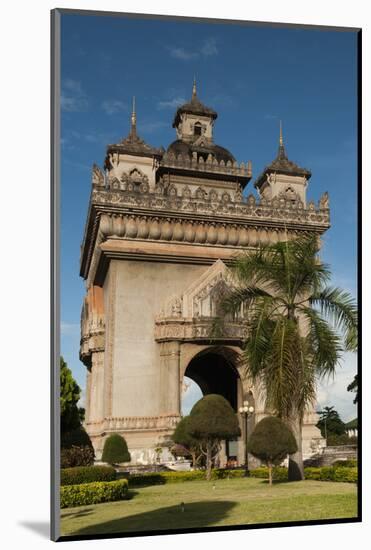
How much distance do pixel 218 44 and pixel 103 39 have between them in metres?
1.83

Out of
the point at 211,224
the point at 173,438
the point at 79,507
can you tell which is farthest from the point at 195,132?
the point at 79,507

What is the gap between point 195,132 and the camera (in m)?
17.0

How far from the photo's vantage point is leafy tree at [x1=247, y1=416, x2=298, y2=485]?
11492 mm

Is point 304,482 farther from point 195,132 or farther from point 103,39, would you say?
point 195,132

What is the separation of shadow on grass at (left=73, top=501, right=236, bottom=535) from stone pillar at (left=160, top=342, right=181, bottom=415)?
17.0ft

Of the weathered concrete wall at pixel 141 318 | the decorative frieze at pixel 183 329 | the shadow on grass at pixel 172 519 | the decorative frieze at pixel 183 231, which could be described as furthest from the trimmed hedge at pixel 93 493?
the decorative frieze at pixel 183 231

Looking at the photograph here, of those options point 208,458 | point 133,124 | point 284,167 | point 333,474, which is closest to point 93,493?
point 208,458

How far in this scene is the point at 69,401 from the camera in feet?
57.5

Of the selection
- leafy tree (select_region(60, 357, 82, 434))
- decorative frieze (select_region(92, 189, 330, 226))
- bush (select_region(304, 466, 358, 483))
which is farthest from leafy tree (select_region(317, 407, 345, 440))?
leafy tree (select_region(60, 357, 82, 434))

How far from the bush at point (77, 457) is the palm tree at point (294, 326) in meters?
2.94

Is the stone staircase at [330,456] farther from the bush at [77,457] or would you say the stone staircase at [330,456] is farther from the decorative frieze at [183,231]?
the decorative frieze at [183,231]

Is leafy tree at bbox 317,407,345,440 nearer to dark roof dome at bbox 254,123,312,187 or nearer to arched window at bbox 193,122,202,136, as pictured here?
dark roof dome at bbox 254,123,312,187

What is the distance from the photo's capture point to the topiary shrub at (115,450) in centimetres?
1296

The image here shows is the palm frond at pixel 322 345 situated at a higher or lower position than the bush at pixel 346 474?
higher
